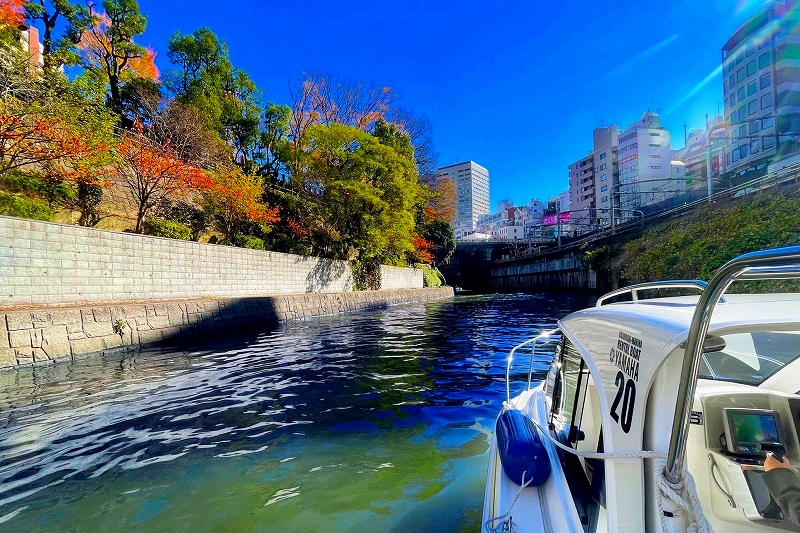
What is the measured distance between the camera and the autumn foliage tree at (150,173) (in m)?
12.3

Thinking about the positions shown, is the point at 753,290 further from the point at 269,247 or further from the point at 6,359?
the point at 269,247

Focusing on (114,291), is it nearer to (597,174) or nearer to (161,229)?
(161,229)

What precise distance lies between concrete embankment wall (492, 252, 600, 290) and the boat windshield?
2907 centimetres

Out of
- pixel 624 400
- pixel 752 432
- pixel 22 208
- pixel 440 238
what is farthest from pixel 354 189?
pixel 440 238

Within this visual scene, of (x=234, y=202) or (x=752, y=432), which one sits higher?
(x=234, y=202)

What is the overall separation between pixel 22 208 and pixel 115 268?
7.90ft

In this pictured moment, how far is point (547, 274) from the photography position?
40.6 meters

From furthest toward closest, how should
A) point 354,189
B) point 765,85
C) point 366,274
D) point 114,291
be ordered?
point 765,85 → point 366,274 → point 354,189 → point 114,291

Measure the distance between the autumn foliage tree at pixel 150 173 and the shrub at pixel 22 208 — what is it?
2749 mm

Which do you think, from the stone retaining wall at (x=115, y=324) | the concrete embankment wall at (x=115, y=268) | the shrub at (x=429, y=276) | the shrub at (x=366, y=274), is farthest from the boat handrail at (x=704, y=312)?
the shrub at (x=429, y=276)

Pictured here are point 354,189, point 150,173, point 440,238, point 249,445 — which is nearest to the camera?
point 249,445

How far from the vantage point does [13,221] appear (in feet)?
26.1

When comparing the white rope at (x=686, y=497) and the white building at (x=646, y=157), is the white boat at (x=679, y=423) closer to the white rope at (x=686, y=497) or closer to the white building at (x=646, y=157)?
the white rope at (x=686, y=497)

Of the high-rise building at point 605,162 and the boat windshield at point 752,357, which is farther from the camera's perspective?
the high-rise building at point 605,162
